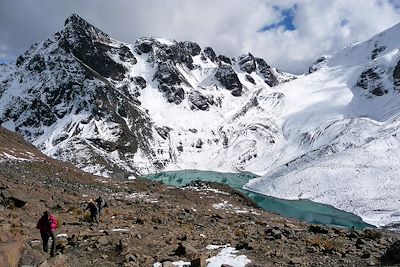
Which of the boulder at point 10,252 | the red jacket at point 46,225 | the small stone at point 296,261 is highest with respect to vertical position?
the small stone at point 296,261

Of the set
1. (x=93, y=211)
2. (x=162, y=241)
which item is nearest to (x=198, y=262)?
(x=162, y=241)

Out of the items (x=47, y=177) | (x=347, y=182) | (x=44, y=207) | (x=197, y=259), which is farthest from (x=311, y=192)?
(x=197, y=259)

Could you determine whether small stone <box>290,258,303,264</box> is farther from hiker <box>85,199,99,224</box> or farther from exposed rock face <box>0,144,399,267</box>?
hiker <box>85,199,99,224</box>

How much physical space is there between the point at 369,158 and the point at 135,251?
146579 millimetres

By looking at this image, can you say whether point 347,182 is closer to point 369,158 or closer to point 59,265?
point 369,158

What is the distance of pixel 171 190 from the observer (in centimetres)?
6181

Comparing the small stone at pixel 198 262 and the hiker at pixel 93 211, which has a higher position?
the hiker at pixel 93 211

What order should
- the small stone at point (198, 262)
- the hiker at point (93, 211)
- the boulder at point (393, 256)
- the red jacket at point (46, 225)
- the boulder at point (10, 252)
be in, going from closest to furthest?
the boulder at point (10, 252) < the boulder at point (393, 256) < the small stone at point (198, 262) < the red jacket at point (46, 225) < the hiker at point (93, 211)

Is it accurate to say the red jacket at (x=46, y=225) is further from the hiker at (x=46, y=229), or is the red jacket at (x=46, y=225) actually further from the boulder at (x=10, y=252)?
the boulder at (x=10, y=252)

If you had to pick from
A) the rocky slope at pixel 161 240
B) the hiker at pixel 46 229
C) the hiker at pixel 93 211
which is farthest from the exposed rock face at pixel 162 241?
the hiker at pixel 46 229

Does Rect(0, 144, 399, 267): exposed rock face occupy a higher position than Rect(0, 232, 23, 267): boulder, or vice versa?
Rect(0, 144, 399, 267): exposed rock face

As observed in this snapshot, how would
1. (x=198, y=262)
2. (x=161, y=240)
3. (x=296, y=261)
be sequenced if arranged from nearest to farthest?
(x=198, y=262) → (x=296, y=261) → (x=161, y=240)

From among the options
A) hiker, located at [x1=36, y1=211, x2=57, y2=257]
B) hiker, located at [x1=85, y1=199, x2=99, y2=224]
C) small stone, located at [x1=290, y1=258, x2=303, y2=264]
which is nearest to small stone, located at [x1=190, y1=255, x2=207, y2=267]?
small stone, located at [x1=290, y1=258, x2=303, y2=264]

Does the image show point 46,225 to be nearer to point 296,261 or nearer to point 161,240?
point 161,240
